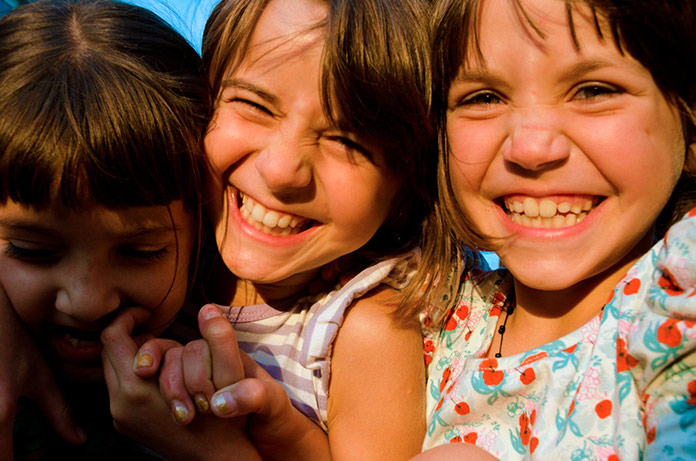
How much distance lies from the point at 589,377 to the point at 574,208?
1.24 ft

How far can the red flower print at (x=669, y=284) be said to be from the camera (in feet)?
3.87

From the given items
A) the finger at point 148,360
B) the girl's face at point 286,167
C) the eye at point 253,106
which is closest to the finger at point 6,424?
the finger at point 148,360

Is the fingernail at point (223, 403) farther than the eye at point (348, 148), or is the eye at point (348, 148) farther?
the eye at point (348, 148)

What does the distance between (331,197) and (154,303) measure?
1.66 feet

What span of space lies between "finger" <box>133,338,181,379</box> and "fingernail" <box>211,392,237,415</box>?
169mm

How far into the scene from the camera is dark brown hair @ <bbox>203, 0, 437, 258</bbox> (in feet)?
5.07

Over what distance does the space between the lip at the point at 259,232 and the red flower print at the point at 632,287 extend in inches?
28.7

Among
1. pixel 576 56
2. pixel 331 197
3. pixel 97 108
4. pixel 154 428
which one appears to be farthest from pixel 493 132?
pixel 154 428

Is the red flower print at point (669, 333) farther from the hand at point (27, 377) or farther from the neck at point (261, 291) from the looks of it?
the hand at point (27, 377)

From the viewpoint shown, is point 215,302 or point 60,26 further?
point 215,302

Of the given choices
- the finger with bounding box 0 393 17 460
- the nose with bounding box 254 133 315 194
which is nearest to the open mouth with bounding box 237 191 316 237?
the nose with bounding box 254 133 315 194

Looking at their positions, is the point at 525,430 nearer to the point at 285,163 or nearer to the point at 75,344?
the point at 285,163

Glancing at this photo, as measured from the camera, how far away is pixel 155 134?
1.54m

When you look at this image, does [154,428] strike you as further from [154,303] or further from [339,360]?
[339,360]
